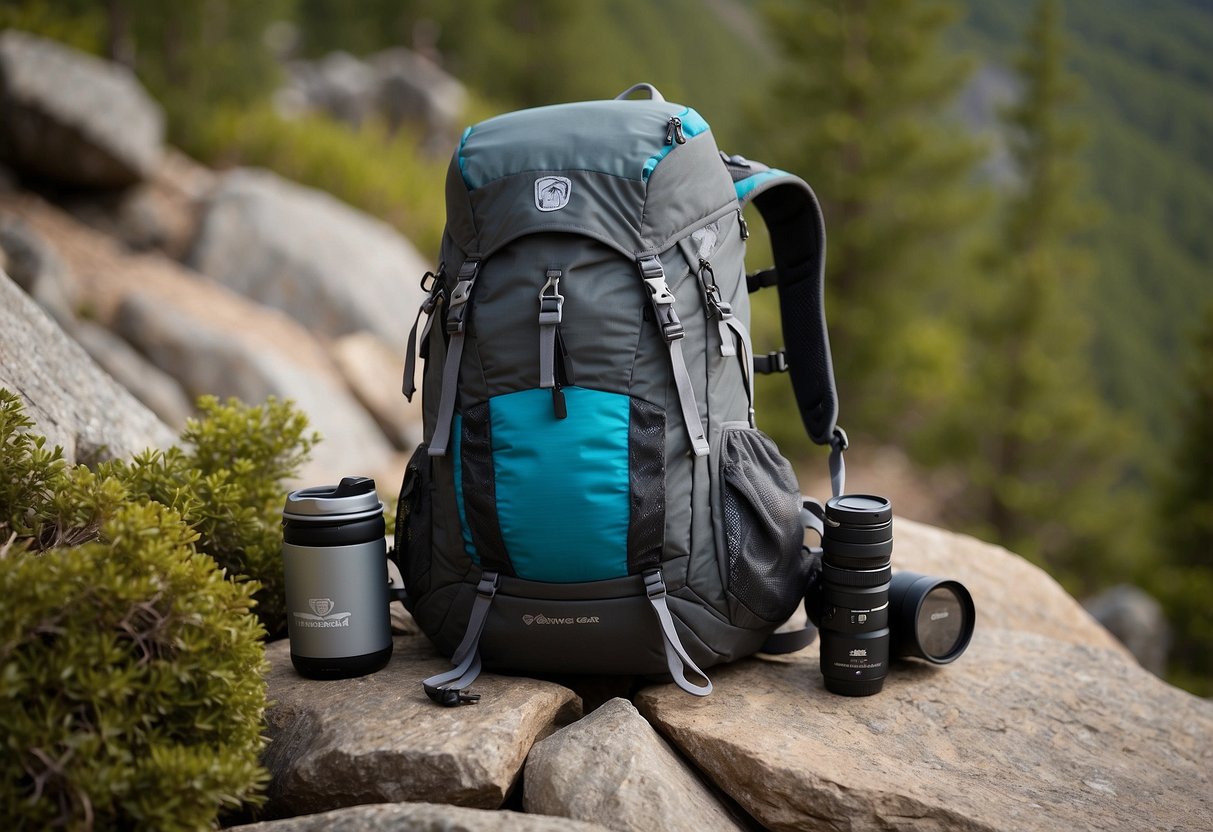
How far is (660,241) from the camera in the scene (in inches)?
108

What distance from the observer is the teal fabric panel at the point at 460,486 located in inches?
109

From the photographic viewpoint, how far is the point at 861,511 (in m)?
2.81

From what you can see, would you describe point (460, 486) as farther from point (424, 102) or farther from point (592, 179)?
point (424, 102)

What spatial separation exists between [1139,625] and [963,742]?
377 inches

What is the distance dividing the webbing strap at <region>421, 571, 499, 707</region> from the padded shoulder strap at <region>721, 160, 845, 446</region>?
136cm

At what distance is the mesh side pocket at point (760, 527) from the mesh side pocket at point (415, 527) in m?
0.89

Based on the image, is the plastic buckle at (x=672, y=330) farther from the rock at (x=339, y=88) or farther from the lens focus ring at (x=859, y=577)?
the rock at (x=339, y=88)

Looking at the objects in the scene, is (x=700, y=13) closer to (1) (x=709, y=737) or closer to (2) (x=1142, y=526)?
(2) (x=1142, y=526)

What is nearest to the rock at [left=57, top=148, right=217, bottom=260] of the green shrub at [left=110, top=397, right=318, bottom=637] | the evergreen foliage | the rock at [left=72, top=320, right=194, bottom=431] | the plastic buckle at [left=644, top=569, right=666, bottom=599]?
the rock at [left=72, top=320, right=194, bottom=431]

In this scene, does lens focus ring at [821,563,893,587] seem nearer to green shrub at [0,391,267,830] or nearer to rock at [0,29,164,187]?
green shrub at [0,391,267,830]

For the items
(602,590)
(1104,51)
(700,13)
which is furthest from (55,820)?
(700,13)

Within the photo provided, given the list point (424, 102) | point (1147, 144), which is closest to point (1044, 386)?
point (424, 102)

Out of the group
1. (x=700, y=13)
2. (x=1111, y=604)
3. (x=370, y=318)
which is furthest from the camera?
(x=700, y=13)

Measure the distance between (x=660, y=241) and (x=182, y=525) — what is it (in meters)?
1.45
